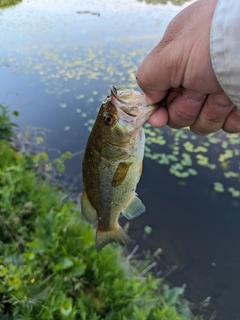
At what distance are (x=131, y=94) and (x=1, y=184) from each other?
222 centimetres

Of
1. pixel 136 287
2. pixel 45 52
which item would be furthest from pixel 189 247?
pixel 45 52

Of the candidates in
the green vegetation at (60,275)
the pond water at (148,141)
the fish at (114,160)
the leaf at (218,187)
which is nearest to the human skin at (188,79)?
the fish at (114,160)

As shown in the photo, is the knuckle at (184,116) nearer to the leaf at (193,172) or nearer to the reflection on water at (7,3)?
the leaf at (193,172)

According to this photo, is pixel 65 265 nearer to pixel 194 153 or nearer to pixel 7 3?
pixel 194 153

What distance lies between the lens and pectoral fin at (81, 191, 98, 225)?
165cm

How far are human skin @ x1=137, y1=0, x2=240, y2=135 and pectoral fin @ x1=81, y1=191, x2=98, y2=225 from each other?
547 mm

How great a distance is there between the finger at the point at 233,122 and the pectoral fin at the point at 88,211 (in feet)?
2.87

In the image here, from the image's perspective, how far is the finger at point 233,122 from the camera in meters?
1.62

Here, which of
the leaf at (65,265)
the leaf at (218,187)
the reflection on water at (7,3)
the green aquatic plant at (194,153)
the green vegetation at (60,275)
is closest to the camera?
the green vegetation at (60,275)

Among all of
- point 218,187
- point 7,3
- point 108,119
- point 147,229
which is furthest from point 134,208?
point 7,3

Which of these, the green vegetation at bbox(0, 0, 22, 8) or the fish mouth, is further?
the green vegetation at bbox(0, 0, 22, 8)

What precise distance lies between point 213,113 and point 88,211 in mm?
840

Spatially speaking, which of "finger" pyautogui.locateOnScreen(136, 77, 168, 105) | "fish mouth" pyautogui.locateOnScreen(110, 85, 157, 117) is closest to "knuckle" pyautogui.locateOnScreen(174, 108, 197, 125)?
"finger" pyautogui.locateOnScreen(136, 77, 168, 105)

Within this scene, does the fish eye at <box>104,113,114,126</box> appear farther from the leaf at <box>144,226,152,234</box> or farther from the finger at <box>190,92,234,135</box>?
the leaf at <box>144,226,152,234</box>
